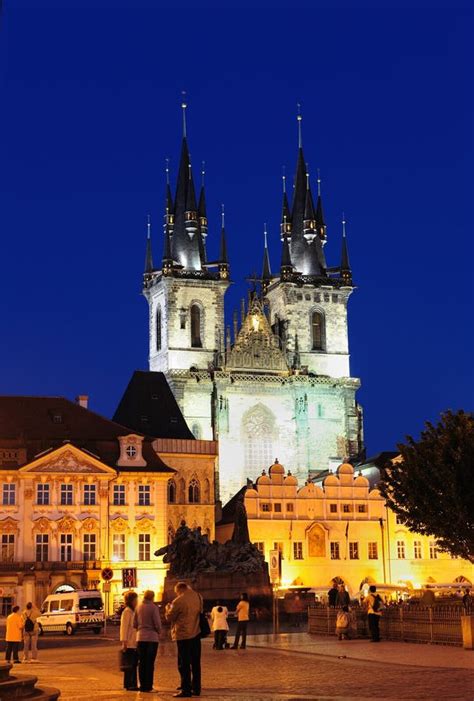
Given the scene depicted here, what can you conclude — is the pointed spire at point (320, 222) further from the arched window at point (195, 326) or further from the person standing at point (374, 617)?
the person standing at point (374, 617)

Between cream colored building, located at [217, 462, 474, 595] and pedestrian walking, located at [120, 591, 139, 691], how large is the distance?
50104mm

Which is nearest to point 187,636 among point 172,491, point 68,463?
point 68,463

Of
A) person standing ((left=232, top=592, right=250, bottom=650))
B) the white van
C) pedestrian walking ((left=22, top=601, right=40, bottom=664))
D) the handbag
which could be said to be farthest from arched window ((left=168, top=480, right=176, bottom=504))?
the handbag

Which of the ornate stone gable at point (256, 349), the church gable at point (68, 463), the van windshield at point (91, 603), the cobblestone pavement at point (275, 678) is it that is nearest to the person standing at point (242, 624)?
the cobblestone pavement at point (275, 678)

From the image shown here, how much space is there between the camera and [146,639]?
1694 cm

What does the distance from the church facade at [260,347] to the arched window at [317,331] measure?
0.24ft

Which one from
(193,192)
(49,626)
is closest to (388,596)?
(49,626)

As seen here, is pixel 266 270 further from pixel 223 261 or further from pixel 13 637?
pixel 13 637

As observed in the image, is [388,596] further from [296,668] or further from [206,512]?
[296,668]

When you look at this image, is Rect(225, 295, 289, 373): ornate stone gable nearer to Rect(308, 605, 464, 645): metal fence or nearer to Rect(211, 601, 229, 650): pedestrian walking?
Rect(308, 605, 464, 645): metal fence

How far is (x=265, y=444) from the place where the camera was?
3388 inches

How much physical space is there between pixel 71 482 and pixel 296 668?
38655 millimetres

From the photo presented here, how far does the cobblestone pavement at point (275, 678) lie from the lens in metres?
15.5

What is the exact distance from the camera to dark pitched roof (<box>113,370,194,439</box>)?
71.1 meters
